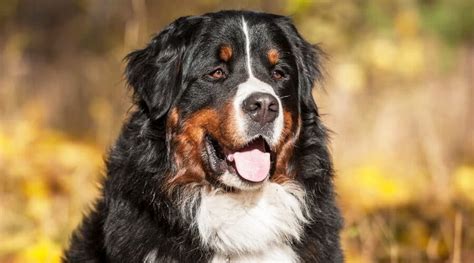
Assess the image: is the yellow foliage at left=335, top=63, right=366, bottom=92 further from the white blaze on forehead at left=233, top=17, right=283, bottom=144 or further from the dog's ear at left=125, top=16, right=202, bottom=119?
the white blaze on forehead at left=233, top=17, right=283, bottom=144

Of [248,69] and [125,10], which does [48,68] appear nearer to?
[125,10]

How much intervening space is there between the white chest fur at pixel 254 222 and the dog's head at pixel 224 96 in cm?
10

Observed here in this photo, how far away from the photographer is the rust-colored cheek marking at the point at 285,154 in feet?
16.1

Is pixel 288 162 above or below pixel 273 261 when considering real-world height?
above

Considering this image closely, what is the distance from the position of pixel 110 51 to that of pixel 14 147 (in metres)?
3.29

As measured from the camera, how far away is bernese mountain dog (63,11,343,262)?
4.75 m

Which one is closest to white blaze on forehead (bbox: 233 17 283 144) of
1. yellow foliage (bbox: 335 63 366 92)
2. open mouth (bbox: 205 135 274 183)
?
open mouth (bbox: 205 135 274 183)

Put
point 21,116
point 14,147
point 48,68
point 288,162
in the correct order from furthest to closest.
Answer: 1. point 48,68
2. point 21,116
3. point 14,147
4. point 288,162

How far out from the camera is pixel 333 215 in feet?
16.6

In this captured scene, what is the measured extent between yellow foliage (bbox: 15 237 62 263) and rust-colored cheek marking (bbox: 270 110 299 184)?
9.98 ft

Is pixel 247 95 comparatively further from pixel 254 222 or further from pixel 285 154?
pixel 254 222

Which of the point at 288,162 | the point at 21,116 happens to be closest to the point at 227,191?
the point at 288,162

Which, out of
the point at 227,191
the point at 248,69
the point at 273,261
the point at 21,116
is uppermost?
the point at 248,69

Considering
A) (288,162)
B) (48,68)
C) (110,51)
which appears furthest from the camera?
(48,68)
